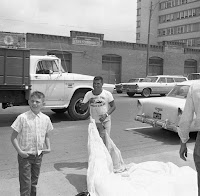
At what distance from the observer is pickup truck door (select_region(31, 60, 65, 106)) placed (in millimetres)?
9219

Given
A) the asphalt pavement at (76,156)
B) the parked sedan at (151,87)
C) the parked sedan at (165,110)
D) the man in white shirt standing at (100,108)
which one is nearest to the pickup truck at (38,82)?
the asphalt pavement at (76,156)

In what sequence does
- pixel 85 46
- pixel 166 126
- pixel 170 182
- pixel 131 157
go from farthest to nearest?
pixel 85 46 < pixel 166 126 < pixel 131 157 < pixel 170 182

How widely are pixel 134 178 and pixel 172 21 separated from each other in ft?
210

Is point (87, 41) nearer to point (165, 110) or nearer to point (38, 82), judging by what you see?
point (38, 82)

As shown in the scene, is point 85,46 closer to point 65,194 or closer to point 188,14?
point 65,194

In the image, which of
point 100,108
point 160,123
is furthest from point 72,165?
point 160,123

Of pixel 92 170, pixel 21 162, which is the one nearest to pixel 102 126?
pixel 92 170

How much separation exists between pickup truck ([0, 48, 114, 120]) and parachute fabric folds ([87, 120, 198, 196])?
4840 mm

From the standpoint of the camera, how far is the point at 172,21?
63.6 meters

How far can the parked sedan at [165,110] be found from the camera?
6.95 m

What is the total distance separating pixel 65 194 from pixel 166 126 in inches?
149

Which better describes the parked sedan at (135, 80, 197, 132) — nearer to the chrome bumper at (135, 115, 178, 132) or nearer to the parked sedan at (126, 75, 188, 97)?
the chrome bumper at (135, 115, 178, 132)

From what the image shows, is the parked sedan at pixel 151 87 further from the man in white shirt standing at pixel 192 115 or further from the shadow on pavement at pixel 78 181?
the man in white shirt standing at pixel 192 115

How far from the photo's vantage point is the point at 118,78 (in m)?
34.6
